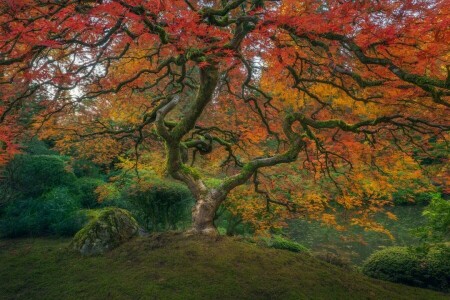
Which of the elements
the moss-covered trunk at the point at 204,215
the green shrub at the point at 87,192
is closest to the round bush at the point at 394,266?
the moss-covered trunk at the point at 204,215

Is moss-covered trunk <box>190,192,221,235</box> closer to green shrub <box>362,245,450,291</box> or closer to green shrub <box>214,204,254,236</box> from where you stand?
green shrub <box>214,204,254,236</box>

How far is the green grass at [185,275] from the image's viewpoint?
355 cm

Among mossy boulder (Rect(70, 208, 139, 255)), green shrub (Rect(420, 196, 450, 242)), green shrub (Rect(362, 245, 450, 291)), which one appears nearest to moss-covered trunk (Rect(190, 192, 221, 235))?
mossy boulder (Rect(70, 208, 139, 255))

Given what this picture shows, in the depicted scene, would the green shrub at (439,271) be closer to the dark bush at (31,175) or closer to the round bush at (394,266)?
the round bush at (394,266)

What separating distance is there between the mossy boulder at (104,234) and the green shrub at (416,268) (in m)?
5.04

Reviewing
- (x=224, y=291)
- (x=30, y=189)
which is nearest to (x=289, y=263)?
(x=224, y=291)

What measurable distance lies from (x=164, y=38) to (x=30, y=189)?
7.82 meters

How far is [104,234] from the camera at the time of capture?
4.71m

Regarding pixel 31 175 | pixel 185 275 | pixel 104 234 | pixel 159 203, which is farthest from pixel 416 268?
pixel 31 175

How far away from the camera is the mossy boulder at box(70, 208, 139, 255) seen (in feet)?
15.2

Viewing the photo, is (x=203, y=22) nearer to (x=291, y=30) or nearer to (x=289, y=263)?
(x=291, y=30)

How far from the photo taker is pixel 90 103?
1003 centimetres

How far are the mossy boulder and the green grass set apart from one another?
0.49ft

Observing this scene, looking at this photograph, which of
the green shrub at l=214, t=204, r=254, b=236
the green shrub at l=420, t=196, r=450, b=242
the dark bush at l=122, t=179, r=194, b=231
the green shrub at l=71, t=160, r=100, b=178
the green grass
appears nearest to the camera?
the green shrub at l=420, t=196, r=450, b=242
